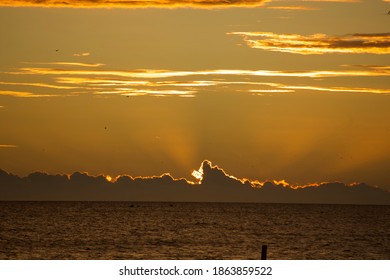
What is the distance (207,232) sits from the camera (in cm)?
13450
